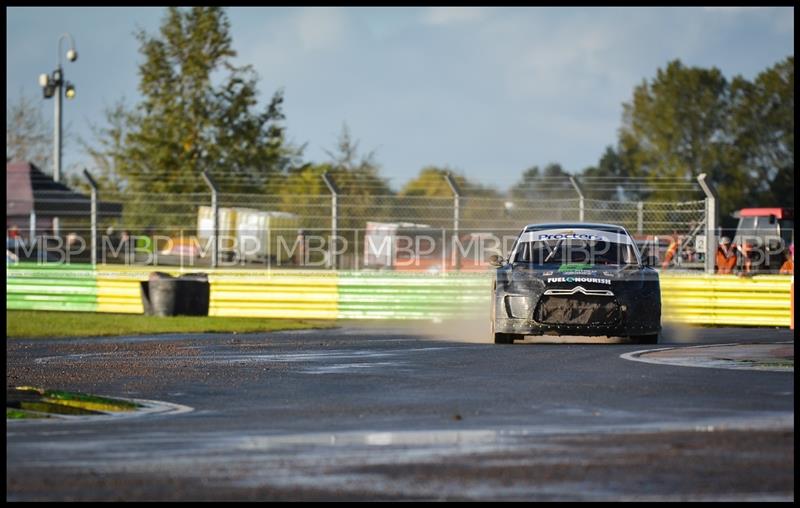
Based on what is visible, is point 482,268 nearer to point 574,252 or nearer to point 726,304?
point 726,304

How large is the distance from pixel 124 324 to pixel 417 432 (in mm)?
13689

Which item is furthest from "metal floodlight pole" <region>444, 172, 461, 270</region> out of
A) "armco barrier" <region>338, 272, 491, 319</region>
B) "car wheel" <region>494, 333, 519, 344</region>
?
"car wheel" <region>494, 333, 519, 344</region>

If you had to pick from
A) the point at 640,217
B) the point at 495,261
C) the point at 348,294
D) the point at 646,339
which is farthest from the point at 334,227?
the point at 646,339

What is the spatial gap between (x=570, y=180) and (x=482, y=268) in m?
3.54

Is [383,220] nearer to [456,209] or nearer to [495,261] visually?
[456,209]

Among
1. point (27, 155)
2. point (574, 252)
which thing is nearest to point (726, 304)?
point (574, 252)

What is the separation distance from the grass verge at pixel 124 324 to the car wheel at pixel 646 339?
6.37m

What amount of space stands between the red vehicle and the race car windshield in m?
9.27

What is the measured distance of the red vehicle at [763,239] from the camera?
2763 cm

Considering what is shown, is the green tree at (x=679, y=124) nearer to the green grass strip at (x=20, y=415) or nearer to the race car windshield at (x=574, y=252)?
the race car windshield at (x=574, y=252)

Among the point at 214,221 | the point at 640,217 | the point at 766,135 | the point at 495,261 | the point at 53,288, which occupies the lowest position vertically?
the point at 53,288

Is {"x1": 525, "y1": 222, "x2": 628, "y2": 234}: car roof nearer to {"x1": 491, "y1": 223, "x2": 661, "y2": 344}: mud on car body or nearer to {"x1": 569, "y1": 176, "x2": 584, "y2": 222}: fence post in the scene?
{"x1": 491, "y1": 223, "x2": 661, "y2": 344}: mud on car body

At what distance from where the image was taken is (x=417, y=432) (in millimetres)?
7730

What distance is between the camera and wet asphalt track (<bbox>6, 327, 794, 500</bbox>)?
6066mm
